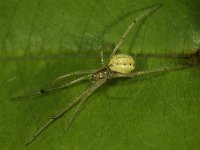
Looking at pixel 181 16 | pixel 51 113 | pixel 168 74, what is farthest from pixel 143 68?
pixel 51 113

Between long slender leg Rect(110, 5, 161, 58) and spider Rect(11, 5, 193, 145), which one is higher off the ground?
long slender leg Rect(110, 5, 161, 58)

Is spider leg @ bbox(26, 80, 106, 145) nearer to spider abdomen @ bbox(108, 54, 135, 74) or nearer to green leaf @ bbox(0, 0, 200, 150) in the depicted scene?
green leaf @ bbox(0, 0, 200, 150)

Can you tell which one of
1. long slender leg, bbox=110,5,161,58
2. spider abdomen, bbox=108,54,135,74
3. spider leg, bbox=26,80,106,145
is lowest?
spider leg, bbox=26,80,106,145

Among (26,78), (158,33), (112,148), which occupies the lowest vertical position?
(112,148)

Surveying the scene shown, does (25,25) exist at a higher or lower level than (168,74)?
higher

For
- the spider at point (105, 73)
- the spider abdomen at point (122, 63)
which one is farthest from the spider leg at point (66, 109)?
the spider abdomen at point (122, 63)

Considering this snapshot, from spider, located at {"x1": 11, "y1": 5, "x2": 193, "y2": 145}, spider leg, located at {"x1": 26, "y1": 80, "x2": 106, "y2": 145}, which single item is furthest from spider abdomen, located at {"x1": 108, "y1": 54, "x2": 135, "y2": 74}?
spider leg, located at {"x1": 26, "y1": 80, "x2": 106, "y2": 145}

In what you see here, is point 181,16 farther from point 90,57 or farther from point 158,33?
point 90,57

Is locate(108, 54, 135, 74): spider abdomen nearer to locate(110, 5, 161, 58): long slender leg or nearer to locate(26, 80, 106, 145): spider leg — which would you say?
locate(110, 5, 161, 58): long slender leg
